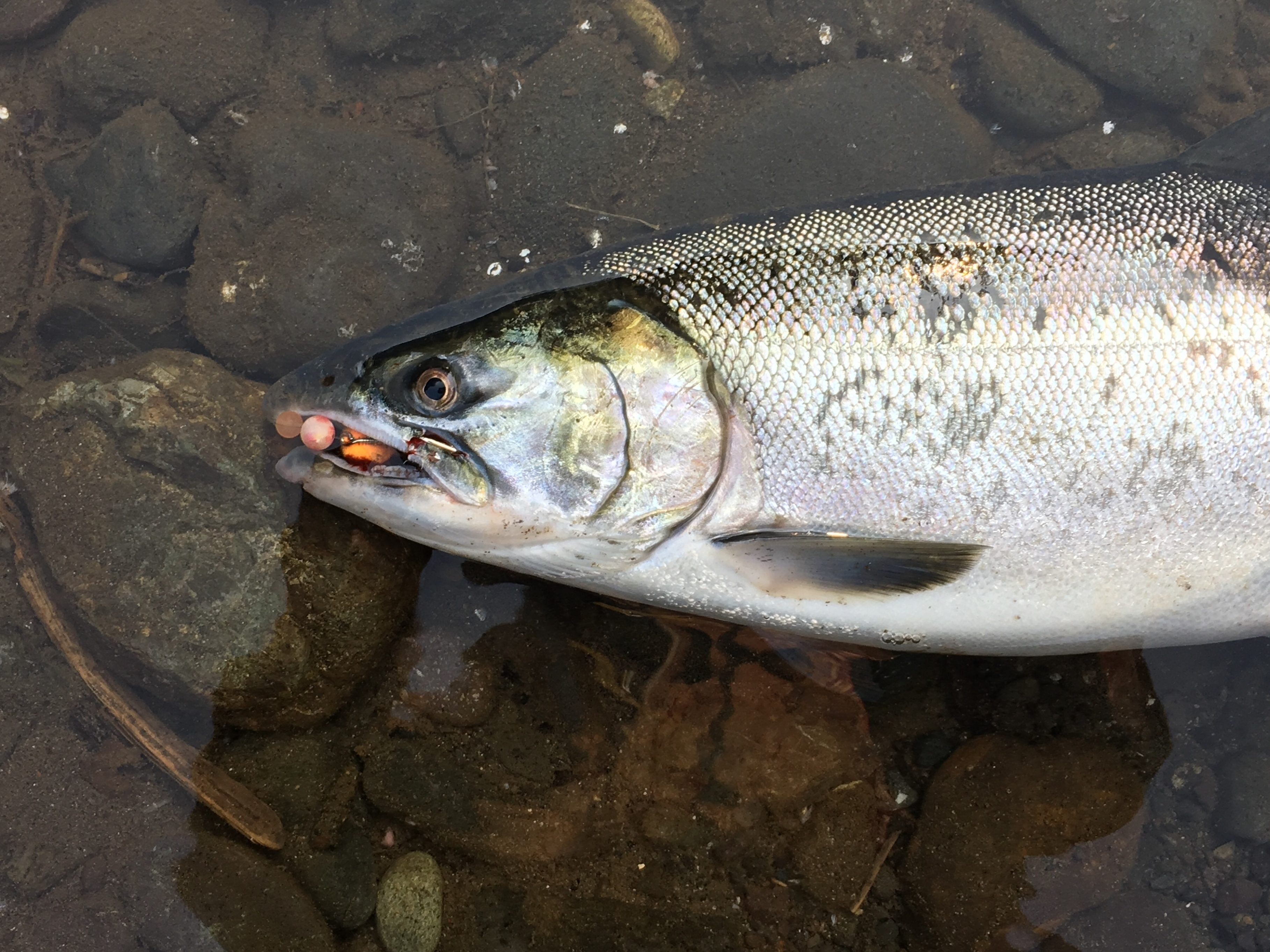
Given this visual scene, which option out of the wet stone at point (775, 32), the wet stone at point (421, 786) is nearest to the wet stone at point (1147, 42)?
the wet stone at point (775, 32)

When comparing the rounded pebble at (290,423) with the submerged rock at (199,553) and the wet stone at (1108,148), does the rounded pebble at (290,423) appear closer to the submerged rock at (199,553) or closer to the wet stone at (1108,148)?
the submerged rock at (199,553)

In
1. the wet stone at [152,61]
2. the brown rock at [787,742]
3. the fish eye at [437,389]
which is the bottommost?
the brown rock at [787,742]

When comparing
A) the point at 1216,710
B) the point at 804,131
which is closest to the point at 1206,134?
the point at 804,131

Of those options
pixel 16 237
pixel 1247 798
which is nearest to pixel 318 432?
pixel 16 237

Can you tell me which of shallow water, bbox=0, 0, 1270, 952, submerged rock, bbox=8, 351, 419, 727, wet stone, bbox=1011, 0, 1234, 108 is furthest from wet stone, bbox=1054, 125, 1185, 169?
→ submerged rock, bbox=8, 351, 419, 727

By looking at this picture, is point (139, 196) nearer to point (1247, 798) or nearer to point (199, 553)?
point (199, 553)

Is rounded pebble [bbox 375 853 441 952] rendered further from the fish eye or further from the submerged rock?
the fish eye
